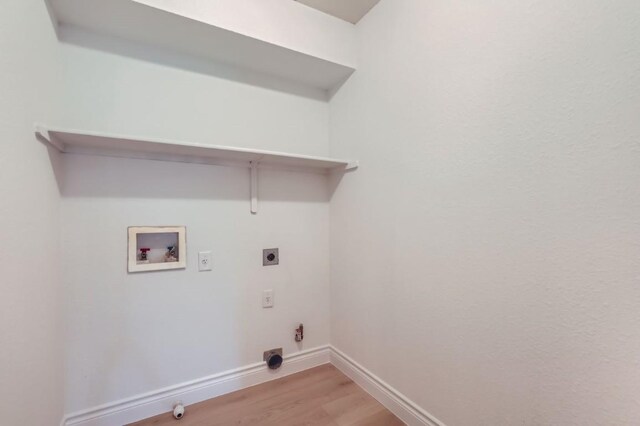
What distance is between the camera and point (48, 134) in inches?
45.3

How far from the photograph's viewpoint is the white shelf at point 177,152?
48.6 inches

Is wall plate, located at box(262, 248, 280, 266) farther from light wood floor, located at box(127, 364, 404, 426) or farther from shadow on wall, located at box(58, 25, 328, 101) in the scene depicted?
shadow on wall, located at box(58, 25, 328, 101)

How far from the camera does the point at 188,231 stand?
1630mm

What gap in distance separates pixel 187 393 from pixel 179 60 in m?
2.01

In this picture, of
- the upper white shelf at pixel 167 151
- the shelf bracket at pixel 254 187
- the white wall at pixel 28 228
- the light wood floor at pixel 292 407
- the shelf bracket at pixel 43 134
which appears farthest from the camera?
the shelf bracket at pixel 254 187

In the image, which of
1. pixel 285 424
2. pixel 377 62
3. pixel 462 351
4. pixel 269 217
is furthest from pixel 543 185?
pixel 285 424

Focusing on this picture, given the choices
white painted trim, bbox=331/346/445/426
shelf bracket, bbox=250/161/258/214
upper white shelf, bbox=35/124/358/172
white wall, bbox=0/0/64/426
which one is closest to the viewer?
white wall, bbox=0/0/64/426

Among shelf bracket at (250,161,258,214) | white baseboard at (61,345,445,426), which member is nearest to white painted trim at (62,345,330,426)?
white baseboard at (61,345,445,426)

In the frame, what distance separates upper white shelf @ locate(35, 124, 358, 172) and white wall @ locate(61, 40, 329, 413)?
0.16ft

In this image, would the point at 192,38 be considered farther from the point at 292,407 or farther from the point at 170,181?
the point at 292,407

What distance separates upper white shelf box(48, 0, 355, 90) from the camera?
1.30m

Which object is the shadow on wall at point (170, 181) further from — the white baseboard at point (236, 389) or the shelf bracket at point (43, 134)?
the white baseboard at point (236, 389)

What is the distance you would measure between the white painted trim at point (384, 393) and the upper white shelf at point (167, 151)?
1.37 metres

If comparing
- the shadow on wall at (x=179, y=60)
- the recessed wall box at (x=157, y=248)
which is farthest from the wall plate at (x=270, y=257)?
the shadow on wall at (x=179, y=60)
